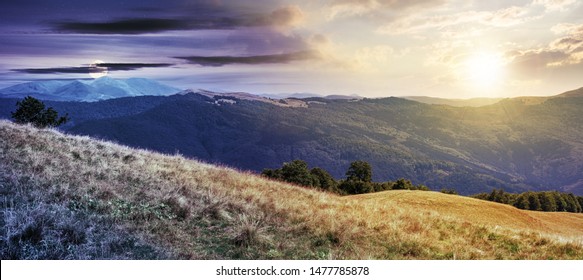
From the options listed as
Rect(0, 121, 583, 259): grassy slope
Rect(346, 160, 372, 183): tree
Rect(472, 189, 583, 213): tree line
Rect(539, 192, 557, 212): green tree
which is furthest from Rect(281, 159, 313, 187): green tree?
Rect(539, 192, 557, 212): green tree

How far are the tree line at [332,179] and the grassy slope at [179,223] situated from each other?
3004 cm

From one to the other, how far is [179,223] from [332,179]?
2158 inches

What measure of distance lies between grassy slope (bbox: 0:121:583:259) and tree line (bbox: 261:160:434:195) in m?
30.0

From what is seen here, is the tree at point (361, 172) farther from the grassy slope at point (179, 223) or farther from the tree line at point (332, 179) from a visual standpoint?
the grassy slope at point (179, 223)

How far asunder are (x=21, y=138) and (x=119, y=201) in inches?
258

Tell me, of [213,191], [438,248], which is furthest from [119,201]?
[438,248]

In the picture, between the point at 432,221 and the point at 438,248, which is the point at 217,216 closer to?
the point at 438,248

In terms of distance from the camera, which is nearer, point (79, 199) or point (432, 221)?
point (79, 199)

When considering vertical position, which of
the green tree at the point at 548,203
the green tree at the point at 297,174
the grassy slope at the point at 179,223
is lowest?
the green tree at the point at 548,203

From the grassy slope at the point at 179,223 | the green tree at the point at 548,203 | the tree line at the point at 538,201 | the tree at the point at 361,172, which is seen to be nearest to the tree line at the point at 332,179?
the tree at the point at 361,172

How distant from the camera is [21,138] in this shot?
11852mm

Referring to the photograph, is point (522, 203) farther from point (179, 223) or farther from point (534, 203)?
point (179, 223)

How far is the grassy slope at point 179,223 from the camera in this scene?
239 inches

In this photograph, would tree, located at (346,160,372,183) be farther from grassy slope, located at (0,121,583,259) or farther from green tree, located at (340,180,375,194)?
grassy slope, located at (0,121,583,259)
